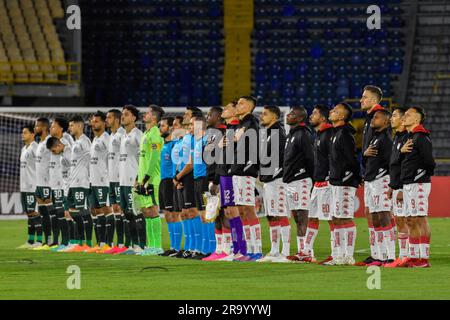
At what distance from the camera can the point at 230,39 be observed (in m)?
38.7

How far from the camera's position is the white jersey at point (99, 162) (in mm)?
18375

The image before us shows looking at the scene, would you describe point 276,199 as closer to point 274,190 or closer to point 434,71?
point 274,190

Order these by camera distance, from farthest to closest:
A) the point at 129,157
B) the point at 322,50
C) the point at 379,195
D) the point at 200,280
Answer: the point at 322,50
the point at 129,157
the point at 379,195
the point at 200,280

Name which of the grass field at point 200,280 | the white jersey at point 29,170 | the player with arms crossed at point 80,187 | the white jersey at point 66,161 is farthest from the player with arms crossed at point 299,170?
the white jersey at point 29,170

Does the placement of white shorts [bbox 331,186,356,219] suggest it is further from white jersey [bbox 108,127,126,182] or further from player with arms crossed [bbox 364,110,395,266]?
white jersey [bbox 108,127,126,182]

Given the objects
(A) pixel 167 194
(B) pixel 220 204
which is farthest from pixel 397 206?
(A) pixel 167 194

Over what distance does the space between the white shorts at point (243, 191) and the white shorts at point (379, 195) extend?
164cm

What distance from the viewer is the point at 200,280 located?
12.9 m

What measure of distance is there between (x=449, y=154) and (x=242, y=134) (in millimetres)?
19964

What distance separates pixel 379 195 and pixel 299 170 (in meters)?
1.23

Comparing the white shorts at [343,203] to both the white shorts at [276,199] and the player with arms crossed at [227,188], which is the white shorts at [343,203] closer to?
the white shorts at [276,199]
